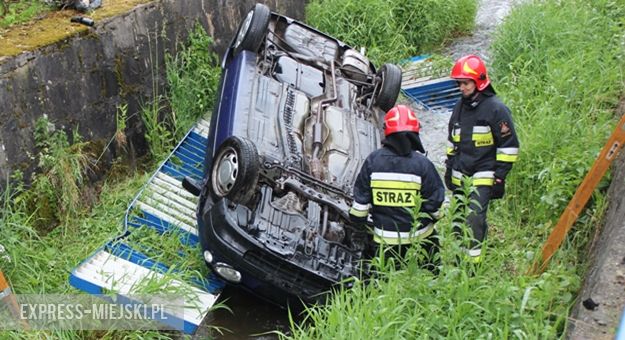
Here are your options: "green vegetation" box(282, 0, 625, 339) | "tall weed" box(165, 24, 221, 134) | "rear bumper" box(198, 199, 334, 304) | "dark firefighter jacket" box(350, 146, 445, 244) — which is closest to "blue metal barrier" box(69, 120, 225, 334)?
"tall weed" box(165, 24, 221, 134)

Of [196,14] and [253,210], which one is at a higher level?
[196,14]

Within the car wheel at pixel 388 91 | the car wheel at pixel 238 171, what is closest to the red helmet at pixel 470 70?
the car wheel at pixel 238 171

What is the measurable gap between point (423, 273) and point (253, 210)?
4.59 ft

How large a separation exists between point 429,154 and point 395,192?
3.03 meters

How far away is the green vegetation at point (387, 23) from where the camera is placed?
29.2 ft

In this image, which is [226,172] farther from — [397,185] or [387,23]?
[387,23]

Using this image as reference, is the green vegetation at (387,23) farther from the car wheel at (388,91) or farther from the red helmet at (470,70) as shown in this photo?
the red helmet at (470,70)

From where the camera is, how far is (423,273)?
366cm

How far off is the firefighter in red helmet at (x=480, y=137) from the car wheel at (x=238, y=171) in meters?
1.38

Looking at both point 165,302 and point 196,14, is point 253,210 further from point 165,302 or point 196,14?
point 196,14

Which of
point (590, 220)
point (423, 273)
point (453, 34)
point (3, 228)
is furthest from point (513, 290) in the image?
point (453, 34)

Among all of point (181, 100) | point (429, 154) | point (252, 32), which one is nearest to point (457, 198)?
point (252, 32)

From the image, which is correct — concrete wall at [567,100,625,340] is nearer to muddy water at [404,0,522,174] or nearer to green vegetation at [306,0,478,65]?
muddy water at [404,0,522,174]

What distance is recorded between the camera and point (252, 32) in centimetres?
611
